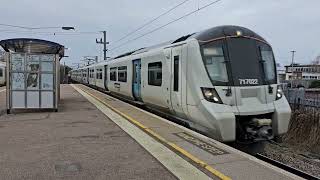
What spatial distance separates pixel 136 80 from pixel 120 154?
978cm

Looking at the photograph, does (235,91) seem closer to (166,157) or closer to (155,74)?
(166,157)

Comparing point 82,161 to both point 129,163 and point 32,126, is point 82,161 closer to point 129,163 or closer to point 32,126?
point 129,163

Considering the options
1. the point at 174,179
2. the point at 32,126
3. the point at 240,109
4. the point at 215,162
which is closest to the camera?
the point at 174,179

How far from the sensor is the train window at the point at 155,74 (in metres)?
12.9

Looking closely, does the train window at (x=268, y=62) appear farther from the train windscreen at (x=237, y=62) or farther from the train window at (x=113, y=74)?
the train window at (x=113, y=74)

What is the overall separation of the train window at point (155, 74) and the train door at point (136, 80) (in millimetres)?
2011

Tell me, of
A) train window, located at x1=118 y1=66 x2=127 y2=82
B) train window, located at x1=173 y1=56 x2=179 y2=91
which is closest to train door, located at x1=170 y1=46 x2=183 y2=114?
train window, located at x1=173 y1=56 x2=179 y2=91

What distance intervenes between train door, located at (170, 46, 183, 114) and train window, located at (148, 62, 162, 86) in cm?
138

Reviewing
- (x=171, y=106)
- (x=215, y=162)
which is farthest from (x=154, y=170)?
(x=171, y=106)

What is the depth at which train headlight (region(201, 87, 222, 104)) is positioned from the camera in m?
9.34

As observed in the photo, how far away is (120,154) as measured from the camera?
7391 millimetres

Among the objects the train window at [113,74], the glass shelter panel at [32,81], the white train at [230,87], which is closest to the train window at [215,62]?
the white train at [230,87]

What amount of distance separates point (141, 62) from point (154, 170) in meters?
9.99

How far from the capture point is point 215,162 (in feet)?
21.7
